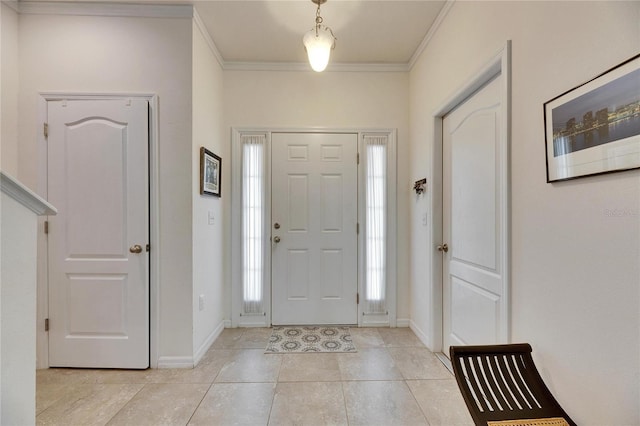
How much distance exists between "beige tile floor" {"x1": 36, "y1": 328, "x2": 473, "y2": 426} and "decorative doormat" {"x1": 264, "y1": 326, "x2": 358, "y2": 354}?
0.33 feet

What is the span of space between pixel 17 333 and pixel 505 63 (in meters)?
2.40

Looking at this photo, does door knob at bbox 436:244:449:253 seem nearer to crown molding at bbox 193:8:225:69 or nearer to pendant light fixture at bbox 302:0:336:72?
pendant light fixture at bbox 302:0:336:72

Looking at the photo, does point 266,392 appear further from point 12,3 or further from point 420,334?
point 12,3

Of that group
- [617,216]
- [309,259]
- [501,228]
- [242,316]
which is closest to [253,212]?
[309,259]

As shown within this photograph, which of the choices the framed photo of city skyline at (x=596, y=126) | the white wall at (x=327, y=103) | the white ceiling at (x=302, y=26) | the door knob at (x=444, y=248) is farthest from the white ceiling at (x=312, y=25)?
the door knob at (x=444, y=248)

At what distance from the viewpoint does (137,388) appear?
1.91m

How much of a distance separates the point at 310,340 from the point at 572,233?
7.09ft

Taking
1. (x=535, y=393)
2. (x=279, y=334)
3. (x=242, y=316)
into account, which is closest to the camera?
(x=535, y=393)

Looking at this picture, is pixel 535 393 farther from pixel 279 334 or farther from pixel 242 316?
pixel 242 316

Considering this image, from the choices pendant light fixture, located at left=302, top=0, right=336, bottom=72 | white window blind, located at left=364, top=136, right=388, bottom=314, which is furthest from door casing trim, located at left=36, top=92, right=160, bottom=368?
white window blind, located at left=364, top=136, right=388, bottom=314

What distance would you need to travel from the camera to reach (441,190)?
92.7 inches

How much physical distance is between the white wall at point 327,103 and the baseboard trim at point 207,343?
197mm

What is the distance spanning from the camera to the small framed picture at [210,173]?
2.33 m

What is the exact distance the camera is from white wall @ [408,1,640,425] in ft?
2.98
